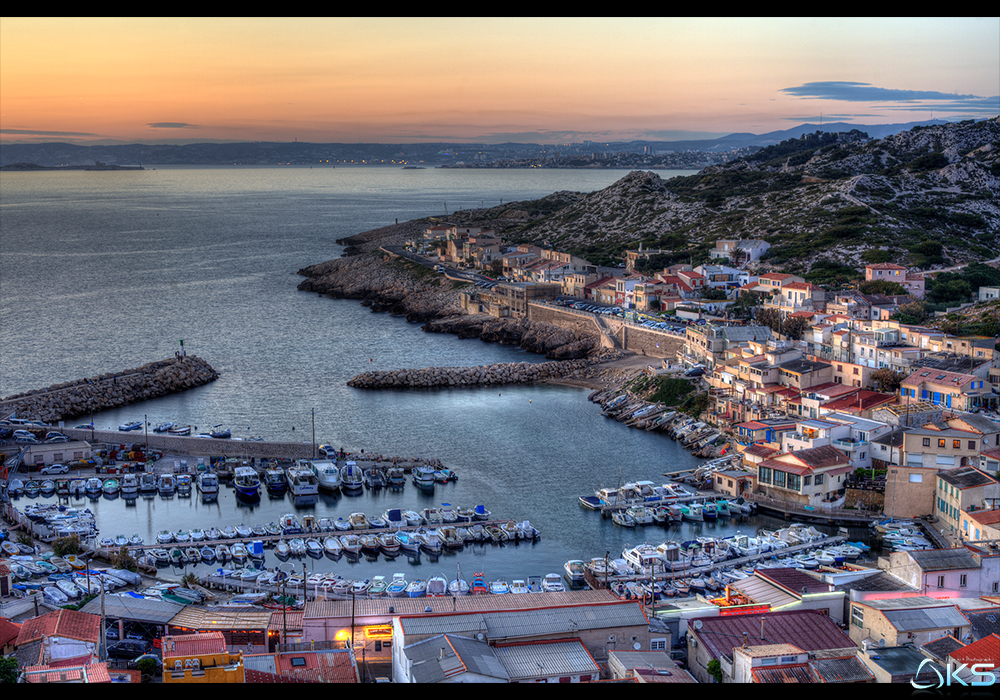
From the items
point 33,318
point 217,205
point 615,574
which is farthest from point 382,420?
point 217,205

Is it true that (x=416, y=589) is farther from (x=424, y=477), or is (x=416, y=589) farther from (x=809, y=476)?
(x=809, y=476)

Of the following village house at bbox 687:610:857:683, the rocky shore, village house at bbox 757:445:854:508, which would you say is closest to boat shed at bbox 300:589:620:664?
village house at bbox 687:610:857:683

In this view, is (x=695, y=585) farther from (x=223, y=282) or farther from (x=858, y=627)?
(x=223, y=282)

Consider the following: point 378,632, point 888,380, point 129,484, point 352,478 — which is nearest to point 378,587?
point 378,632

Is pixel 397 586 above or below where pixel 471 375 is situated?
below

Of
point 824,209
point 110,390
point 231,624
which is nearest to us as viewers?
point 231,624

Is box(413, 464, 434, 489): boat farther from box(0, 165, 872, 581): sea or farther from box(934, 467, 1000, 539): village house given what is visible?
box(934, 467, 1000, 539): village house
